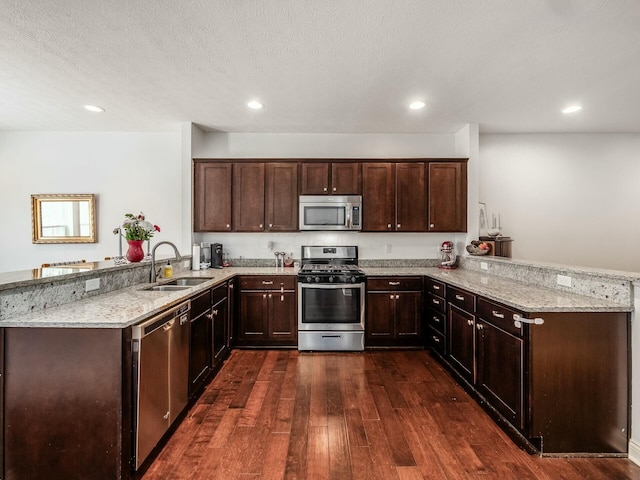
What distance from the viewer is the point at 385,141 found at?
4.49m

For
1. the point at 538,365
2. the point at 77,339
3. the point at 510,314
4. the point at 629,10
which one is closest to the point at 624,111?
the point at 629,10

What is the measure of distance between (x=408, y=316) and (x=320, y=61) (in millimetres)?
2837

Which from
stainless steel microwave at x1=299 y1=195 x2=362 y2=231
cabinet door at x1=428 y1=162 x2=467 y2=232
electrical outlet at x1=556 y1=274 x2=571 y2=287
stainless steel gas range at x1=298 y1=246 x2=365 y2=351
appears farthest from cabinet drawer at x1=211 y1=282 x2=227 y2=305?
electrical outlet at x1=556 y1=274 x2=571 y2=287

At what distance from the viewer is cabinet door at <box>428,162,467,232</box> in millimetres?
4156

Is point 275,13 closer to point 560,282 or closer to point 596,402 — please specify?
point 560,282

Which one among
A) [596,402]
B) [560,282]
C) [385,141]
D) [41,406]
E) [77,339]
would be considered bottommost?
[596,402]

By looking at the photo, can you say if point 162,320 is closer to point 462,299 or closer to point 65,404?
point 65,404

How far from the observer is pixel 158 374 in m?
1.93

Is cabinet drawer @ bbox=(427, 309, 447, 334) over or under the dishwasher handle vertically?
under

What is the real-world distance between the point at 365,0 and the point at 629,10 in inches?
64.5

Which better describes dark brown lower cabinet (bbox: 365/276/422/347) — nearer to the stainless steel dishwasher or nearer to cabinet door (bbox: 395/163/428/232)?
cabinet door (bbox: 395/163/428/232)

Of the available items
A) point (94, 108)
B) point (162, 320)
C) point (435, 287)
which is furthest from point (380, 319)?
point (94, 108)

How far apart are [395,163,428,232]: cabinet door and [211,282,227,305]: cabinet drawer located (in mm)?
2270

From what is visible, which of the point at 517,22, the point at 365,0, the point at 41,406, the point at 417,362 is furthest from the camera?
the point at 417,362
